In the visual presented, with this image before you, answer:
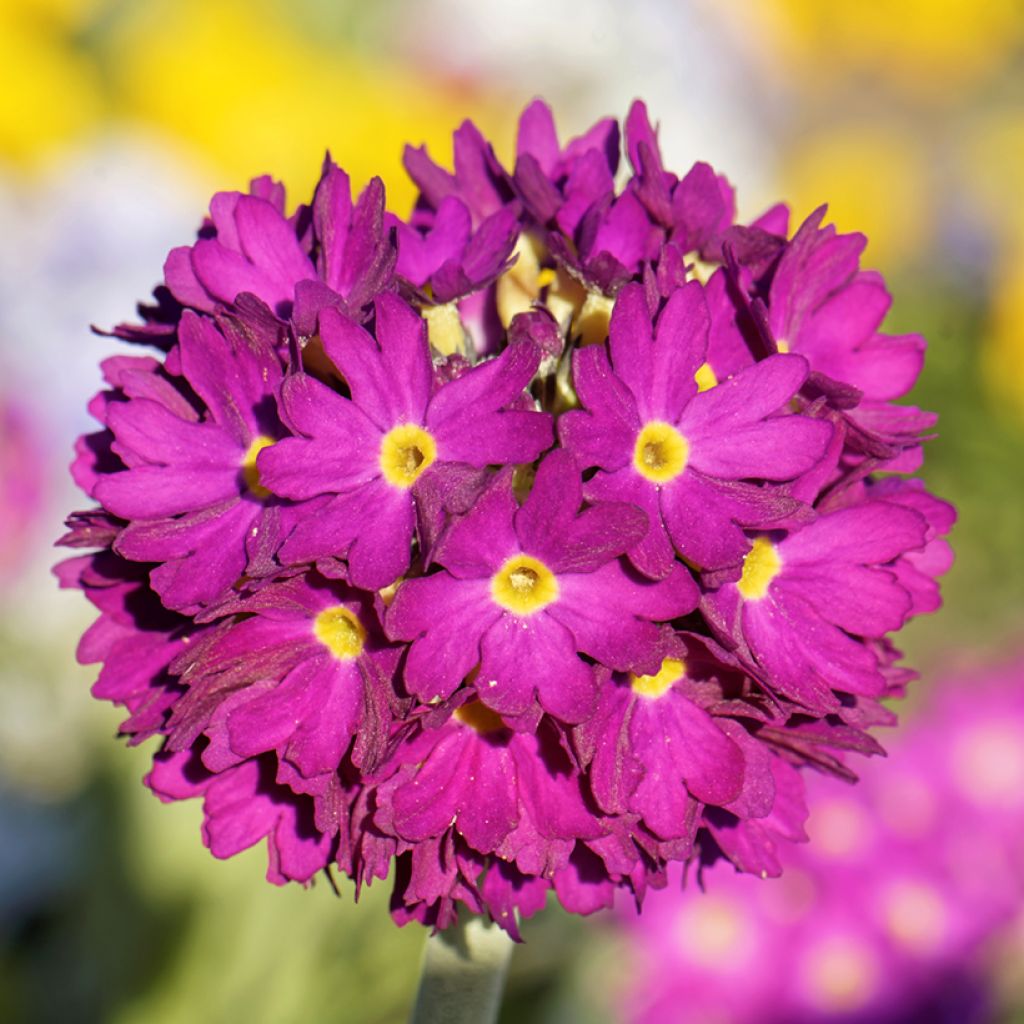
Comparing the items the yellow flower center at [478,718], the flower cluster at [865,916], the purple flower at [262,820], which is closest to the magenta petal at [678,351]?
the yellow flower center at [478,718]

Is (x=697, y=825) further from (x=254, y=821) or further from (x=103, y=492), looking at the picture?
(x=103, y=492)

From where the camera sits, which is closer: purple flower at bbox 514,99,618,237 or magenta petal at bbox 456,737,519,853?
magenta petal at bbox 456,737,519,853

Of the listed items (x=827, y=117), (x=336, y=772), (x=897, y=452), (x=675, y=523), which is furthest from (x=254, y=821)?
(x=827, y=117)

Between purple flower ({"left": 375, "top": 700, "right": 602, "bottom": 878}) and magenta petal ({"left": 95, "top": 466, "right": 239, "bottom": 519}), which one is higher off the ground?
magenta petal ({"left": 95, "top": 466, "right": 239, "bottom": 519})

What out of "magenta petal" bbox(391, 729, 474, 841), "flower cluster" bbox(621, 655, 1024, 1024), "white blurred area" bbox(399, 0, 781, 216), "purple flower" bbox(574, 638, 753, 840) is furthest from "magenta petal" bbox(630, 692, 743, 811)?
"white blurred area" bbox(399, 0, 781, 216)

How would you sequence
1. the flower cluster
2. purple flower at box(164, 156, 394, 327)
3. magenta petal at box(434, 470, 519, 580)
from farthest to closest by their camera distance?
the flower cluster, purple flower at box(164, 156, 394, 327), magenta petal at box(434, 470, 519, 580)

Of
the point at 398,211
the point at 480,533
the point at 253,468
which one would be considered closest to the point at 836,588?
the point at 480,533

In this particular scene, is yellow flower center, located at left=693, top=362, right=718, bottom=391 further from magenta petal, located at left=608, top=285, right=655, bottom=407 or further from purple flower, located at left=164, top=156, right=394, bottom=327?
purple flower, located at left=164, top=156, right=394, bottom=327

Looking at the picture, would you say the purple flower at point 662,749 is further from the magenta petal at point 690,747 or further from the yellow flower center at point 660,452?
the yellow flower center at point 660,452
